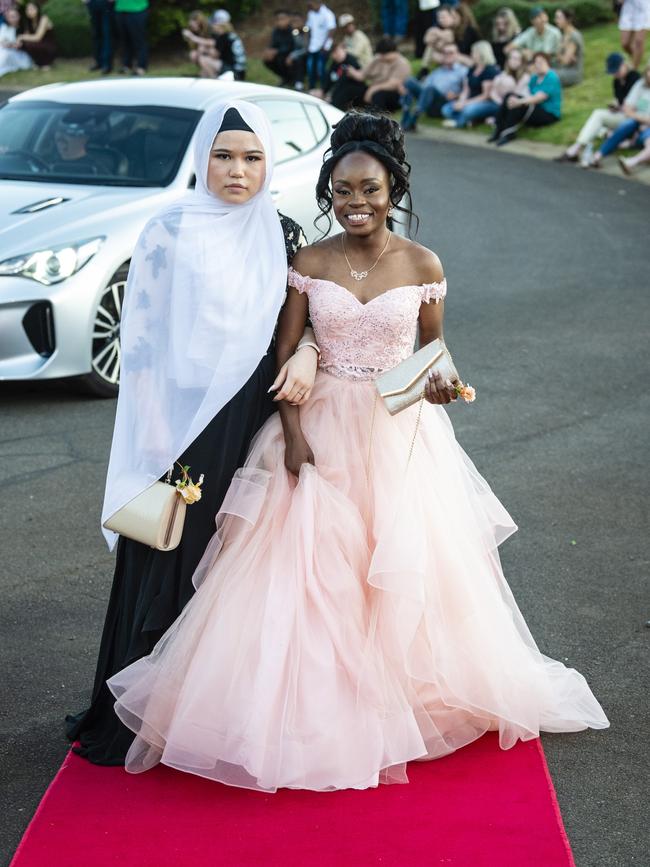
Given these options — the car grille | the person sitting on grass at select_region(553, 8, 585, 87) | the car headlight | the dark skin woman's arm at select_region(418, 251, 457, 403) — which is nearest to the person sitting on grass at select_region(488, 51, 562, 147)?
the person sitting on grass at select_region(553, 8, 585, 87)

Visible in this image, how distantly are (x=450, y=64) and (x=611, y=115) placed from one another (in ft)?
15.0

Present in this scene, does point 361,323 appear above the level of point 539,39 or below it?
above

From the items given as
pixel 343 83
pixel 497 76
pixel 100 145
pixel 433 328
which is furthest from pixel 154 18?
pixel 433 328

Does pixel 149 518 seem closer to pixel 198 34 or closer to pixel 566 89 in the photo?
pixel 566 89

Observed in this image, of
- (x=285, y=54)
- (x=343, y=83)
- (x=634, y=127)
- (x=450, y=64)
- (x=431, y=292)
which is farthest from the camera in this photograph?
(x=285, y=54)

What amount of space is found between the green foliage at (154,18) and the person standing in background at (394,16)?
5166mm

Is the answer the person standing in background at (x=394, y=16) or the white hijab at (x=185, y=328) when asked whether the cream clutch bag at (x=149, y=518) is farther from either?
the person standing in background at (x=394, y=16)

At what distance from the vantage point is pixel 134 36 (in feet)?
88.1

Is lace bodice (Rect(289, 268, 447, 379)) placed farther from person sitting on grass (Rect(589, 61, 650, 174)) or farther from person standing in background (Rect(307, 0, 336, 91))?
person standing in background (Rect(307, 0, 336, 91))

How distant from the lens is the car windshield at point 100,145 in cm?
901

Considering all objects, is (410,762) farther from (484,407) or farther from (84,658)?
(484,407)

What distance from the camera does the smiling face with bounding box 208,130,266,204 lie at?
13.9 feet

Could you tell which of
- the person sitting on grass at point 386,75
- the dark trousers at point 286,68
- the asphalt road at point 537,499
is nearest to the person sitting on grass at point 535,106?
the person sitting on grass at point 386,75

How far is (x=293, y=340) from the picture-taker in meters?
4.45
